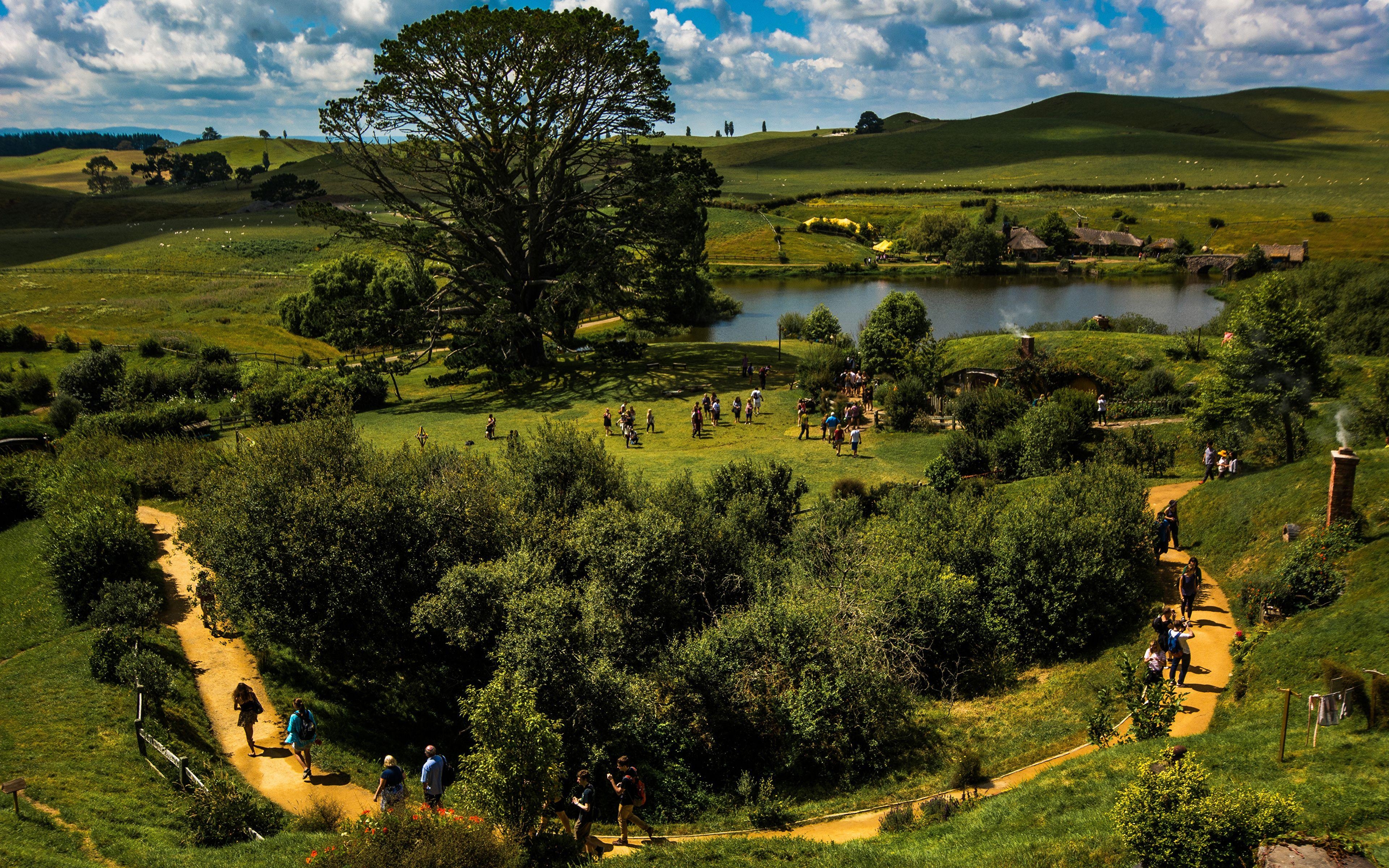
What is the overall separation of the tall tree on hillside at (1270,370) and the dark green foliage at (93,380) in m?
46.1

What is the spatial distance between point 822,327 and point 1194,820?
43.1m

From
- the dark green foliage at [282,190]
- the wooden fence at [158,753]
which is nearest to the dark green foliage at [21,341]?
the wooden fence at [158,753]

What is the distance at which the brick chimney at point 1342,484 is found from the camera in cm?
1636

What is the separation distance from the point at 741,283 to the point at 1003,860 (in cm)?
8877

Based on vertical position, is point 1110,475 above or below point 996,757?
above

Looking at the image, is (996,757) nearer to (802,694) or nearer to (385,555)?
(802,694)

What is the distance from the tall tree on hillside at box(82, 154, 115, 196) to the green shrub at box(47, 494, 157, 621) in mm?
199632

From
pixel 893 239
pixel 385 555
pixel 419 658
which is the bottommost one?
pixel 419 658

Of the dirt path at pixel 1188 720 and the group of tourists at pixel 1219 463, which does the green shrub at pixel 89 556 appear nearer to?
the dirt path at pixel 1188 720

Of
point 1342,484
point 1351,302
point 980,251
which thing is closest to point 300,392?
point 1342,484

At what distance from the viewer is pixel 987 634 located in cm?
1838

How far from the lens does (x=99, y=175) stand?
18738cm

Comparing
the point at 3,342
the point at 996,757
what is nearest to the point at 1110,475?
the point at 996,757

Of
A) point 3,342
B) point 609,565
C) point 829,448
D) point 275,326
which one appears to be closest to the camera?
point 609,565
